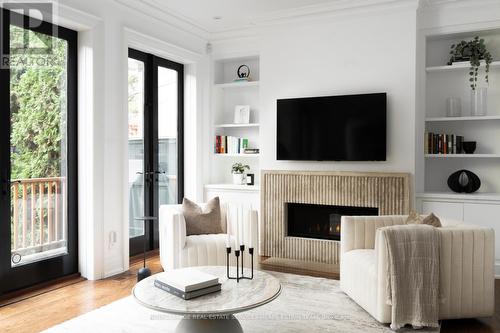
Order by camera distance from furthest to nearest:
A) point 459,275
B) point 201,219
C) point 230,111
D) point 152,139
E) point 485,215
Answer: point 230,111 < point 152,139 < point 485,215 < point 201,219 < point 459,275

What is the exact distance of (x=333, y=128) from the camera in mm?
4828

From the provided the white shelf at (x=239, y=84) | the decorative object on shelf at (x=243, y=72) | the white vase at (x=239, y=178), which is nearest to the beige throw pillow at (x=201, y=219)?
the white vase at (x=239, y=178)

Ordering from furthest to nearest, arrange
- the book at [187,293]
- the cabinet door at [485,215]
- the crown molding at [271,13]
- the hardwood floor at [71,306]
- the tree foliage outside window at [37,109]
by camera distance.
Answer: the crown molding at [271,13], the cabinet door at [485,215], the tree foliage outside window at [37,109], the hardwood floor at [71,306], the book at [187,293]

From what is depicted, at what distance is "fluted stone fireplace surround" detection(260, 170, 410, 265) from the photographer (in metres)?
4.54

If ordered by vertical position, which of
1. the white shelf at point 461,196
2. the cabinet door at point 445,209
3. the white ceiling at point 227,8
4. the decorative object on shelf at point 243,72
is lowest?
the cabinet door at point 445,209

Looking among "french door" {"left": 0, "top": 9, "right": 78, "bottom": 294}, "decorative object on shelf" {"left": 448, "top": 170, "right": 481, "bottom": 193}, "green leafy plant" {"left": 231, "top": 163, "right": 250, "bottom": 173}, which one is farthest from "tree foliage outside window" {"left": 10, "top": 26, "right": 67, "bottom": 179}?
"decorative object on shelf" {"left": 448, "top": 170, "right": 481, "bottom": 193}

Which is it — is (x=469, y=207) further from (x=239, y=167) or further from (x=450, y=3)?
(x=239, y=167)

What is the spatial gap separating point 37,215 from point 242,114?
2.93 meters

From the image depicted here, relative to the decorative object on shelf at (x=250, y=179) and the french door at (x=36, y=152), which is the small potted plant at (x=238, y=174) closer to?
the decorative object on shelf at (x=250, y=179)

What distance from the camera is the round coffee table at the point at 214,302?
225cm

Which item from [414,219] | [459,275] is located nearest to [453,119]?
[414,219]

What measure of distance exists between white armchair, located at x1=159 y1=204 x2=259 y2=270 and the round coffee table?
44.8 inches

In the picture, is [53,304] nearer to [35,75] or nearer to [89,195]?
[89,195]

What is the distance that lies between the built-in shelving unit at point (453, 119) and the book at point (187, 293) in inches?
115
